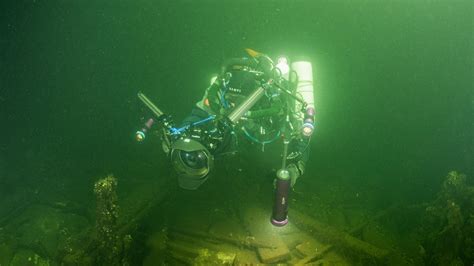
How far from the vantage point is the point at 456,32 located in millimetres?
11734

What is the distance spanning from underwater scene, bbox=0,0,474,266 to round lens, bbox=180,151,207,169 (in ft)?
0.05

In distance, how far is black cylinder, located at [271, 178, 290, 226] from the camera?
10.6ft

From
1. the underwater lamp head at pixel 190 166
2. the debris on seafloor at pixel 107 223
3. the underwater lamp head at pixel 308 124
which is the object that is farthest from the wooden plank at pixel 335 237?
the debris on seafloor at pixel 107 223

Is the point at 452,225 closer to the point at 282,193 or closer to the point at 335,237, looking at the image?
the point at 335,237

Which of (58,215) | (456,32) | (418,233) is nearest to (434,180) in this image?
(418,233)

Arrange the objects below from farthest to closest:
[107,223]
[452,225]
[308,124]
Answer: [452,225] < [107,223] < [308,124]

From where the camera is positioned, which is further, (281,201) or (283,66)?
(283,66)

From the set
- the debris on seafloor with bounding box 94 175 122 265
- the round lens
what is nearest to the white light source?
the round lens

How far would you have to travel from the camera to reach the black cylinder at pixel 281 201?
3221 millimetres

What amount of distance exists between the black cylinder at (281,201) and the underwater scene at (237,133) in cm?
2

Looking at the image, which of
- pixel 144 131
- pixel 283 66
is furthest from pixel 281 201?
pixel 283 66

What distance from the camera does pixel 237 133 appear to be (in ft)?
13.1

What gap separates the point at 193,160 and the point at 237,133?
997 millimetres

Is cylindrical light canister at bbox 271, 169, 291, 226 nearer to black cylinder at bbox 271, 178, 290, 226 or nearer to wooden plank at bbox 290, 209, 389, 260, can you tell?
black cylinder at bbox 271, 178, 290, 226
